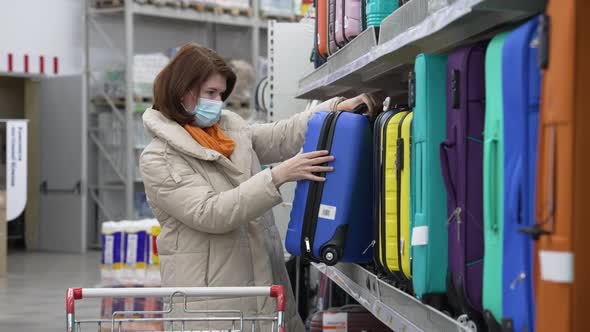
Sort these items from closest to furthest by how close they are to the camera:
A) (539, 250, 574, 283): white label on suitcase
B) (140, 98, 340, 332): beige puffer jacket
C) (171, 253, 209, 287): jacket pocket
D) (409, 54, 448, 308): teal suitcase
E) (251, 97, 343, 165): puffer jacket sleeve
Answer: (539, 250, 574, 283): white label on suitcase → (409, 54, 448, 308): teal suitcase → (140, 98, 340, 332): beige puffer jacket → (171, 253, 209, 287): jacket pocket → (251, 97, 343, 165): puffer jacket sleeve

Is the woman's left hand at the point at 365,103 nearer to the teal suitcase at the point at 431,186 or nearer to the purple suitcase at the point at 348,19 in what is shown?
the purple suitcase at the point at 348,19

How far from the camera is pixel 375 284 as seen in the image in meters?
2.66

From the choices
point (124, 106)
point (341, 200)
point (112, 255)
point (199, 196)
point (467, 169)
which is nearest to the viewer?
point (467, 169)

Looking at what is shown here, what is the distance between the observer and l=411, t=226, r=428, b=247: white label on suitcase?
2031mm

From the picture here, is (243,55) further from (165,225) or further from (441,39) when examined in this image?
(441,39)

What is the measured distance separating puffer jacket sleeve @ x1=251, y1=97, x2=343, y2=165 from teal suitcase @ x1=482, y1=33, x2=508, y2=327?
1.78 m

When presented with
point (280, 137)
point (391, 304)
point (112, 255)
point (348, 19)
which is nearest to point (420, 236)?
point (391, 304)

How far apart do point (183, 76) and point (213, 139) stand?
24 centimetres

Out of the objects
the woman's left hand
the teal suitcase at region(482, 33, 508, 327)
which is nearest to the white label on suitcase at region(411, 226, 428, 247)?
the teal suitcase at region(482, 33, 508, 327)

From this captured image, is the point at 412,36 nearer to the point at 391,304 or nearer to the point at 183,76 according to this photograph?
the point at 391,304

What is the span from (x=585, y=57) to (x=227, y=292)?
4.25ft

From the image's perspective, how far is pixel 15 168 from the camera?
11.0 m

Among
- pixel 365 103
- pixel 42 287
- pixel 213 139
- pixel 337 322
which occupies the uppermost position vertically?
pixel 365 103

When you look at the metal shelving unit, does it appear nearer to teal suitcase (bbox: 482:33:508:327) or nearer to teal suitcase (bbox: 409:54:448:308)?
teal suitcase (bbox: 409:54:448:308)
